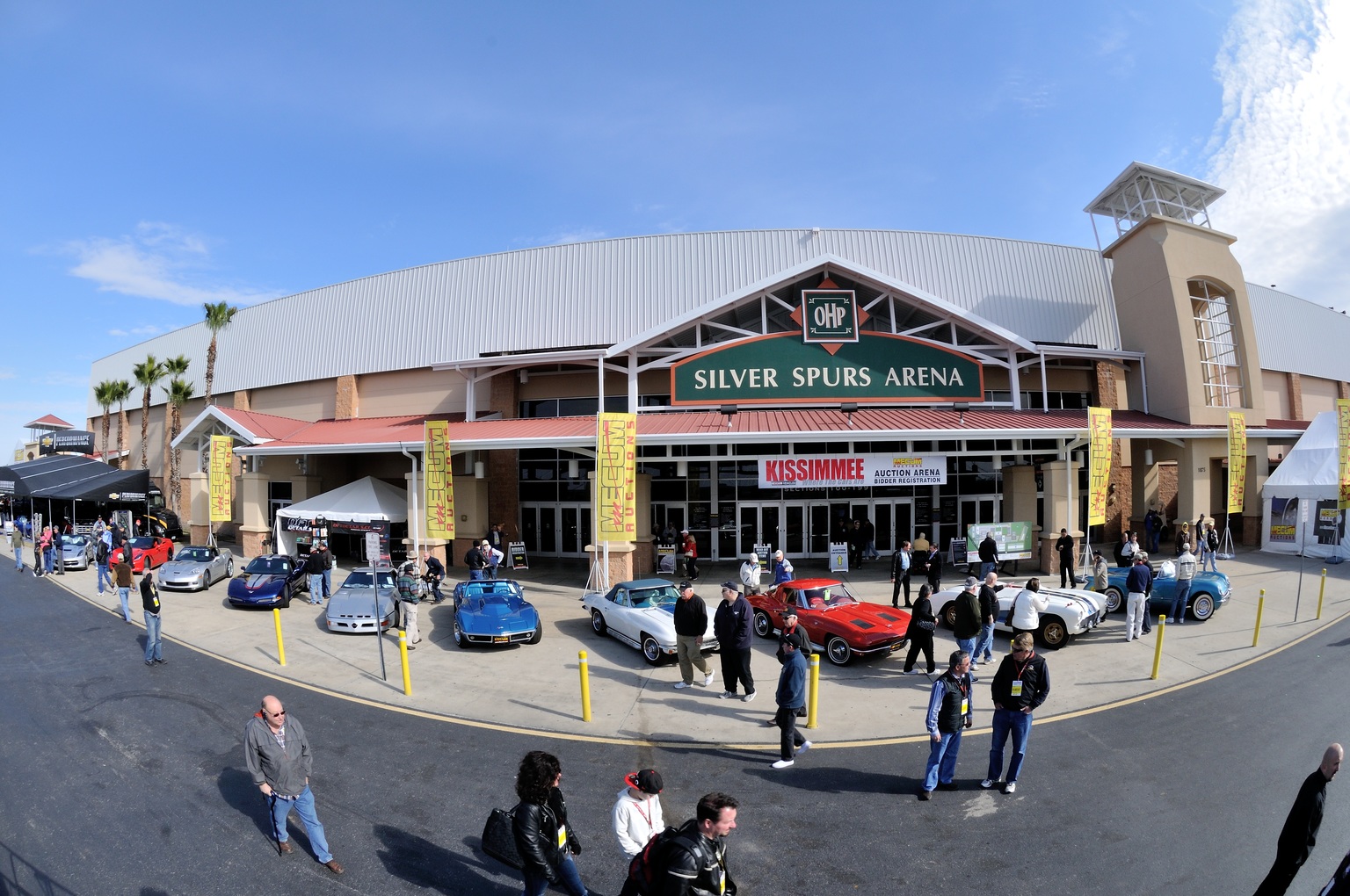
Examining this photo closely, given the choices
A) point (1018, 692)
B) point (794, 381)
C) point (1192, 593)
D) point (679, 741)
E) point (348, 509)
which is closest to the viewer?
point (1018, 692)

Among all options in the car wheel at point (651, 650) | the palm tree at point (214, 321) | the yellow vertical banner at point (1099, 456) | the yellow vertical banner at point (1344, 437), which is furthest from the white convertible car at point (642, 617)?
the palm tree at point (214, 321)

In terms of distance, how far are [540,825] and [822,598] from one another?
8560mm

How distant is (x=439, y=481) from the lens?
17484 mm

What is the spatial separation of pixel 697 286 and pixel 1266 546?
21.6 meters

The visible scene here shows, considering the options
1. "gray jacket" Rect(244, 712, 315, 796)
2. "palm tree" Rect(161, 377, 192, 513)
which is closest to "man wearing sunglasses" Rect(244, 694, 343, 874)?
"gray jacket" Rect(244, 712, 315, 796)

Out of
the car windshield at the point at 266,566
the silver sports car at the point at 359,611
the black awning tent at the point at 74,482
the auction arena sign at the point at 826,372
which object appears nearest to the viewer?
the silver sports car at the point at 359,611

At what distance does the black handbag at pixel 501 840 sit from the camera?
164 inches

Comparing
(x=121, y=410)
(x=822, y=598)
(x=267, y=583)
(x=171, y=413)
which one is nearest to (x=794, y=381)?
(x=822, y=598)

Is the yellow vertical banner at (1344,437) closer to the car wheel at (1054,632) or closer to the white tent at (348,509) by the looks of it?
the car wheel at (1054,632)

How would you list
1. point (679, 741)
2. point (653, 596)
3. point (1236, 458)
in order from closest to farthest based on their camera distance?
point (679, 741) < point (653, 596) < point (1236, 458)

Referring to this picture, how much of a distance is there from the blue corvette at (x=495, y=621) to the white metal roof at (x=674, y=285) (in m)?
14.3

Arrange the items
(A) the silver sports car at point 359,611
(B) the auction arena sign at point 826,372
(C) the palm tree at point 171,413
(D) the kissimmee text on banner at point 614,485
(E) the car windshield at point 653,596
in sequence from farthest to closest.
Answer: (C) the palm tree at point 171,413 → (B) the auction arena sign at point 826,372 → (D) the kissimmee text on banner at point 614,485 → (A) the silver sports car at point 359,611 → (E) the car windshield at point 653,596

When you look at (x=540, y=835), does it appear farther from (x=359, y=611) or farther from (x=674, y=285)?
(x=674, y=285)

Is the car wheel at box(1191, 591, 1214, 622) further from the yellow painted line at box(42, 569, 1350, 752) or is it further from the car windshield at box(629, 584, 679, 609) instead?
the car windshield at box(629, 584, 679, 609)
